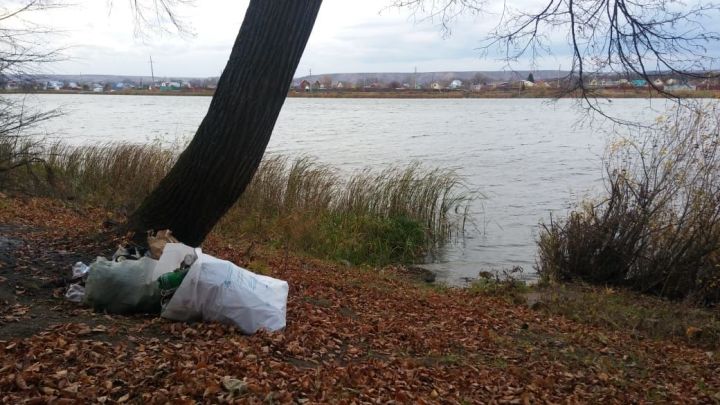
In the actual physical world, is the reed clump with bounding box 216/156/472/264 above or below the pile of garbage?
below

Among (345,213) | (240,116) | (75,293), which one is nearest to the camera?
(75,293)

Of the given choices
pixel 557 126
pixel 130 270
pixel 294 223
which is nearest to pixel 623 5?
pixel 130 270

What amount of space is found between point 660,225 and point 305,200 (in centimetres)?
690

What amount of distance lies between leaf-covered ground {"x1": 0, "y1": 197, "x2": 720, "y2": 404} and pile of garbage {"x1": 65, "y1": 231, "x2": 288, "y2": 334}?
Result: 0.13 m

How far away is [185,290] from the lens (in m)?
4.78

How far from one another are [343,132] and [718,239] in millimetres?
30654

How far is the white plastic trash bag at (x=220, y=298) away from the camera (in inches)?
185

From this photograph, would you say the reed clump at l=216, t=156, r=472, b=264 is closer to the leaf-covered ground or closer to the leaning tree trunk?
the leaf-covered ground

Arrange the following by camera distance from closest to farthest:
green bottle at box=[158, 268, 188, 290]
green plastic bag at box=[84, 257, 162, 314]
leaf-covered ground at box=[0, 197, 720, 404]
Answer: leaf-covered ground at box=[0, 197, 720, 404], green bottle at box=[158, 268, 188, 290], green plastic bag at box=[84, 257, 162, 314]

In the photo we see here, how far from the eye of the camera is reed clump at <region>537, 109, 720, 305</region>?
938 centimetres

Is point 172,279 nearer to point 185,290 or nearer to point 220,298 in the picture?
point 185,290

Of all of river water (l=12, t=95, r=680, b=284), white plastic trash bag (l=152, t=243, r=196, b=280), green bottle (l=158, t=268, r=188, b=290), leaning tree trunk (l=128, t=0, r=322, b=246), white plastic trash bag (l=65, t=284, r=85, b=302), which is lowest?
river water (l=12, t=95, r=680, b=284)

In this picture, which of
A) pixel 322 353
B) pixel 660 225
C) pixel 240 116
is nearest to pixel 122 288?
pixel 322 353

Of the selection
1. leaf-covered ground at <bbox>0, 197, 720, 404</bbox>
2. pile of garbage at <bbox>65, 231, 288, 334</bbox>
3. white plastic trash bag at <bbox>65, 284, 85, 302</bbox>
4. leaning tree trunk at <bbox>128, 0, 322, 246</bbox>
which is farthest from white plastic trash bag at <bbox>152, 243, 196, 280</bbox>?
leaning tree trunk at <bbox>128, 0, 322, 246</bbox>
